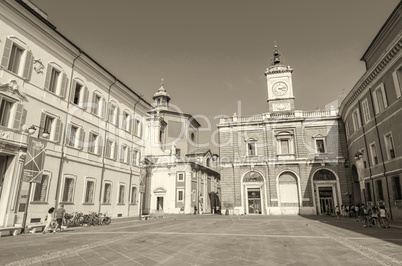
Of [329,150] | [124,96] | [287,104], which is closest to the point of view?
[124,96]

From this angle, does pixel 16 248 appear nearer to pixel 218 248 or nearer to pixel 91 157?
pixel 218 248

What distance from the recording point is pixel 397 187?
18641 mm

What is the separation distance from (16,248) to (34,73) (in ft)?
35.4

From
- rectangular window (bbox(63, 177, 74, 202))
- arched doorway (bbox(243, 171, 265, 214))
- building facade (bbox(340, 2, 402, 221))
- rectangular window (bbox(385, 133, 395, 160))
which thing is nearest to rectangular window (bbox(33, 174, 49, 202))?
rectangular window (bbox(63, 177, 74, 202))

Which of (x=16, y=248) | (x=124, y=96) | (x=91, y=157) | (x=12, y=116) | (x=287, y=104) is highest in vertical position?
(x=287, y=104)

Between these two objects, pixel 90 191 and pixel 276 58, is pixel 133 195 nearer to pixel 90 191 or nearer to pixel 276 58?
pixel 90 191

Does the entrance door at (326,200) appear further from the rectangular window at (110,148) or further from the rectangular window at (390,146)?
the rectangular window at (110,148)

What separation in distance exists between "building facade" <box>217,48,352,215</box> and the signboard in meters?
24.7

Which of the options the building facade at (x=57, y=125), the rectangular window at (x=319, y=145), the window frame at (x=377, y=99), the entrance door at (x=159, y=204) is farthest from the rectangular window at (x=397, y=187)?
the entrance door at (x=159, y=204)

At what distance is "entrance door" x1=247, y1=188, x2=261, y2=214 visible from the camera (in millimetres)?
33594

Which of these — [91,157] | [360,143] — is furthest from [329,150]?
[91,157]

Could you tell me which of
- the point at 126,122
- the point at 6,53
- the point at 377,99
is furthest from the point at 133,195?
the point at 377,99

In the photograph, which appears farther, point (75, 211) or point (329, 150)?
point (329, 150)

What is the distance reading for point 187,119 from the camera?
2104 inches
